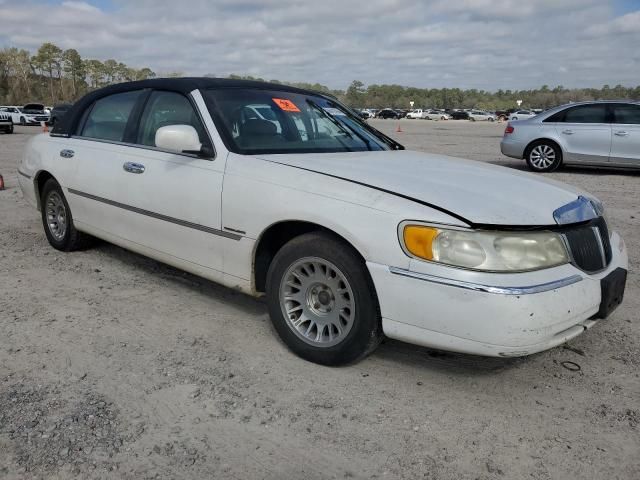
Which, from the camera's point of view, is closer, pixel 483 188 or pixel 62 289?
pixel 483 188

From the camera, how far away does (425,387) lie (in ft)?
9.89

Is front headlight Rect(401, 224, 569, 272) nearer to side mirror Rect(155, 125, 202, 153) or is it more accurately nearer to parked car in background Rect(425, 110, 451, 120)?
side mirror Rect(155, 125, 202, 153)

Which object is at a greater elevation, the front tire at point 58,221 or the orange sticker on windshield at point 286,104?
the orange sticker on windshield at point 286,104

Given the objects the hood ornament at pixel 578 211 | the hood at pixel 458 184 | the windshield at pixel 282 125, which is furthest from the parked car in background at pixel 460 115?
the hood ornament at pixel 578 211

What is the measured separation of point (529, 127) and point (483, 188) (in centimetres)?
990

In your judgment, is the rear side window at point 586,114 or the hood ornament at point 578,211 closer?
the hood ornament at point 578,211

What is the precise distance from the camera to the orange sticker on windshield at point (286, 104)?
13.3ft

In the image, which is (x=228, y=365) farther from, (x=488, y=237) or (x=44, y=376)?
(x=488, y=237)

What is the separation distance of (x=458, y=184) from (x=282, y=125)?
54.7 inches

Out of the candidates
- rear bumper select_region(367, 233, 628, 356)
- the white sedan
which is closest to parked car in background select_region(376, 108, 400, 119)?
the white sedan

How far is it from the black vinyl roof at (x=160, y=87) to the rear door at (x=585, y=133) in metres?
8.56

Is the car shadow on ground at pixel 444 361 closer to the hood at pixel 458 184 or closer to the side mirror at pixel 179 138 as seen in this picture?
the hood at pixel 458 184

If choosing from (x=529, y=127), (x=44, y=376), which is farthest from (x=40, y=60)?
(x=44, y=376)

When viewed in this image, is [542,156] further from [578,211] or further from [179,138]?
[179,138]
